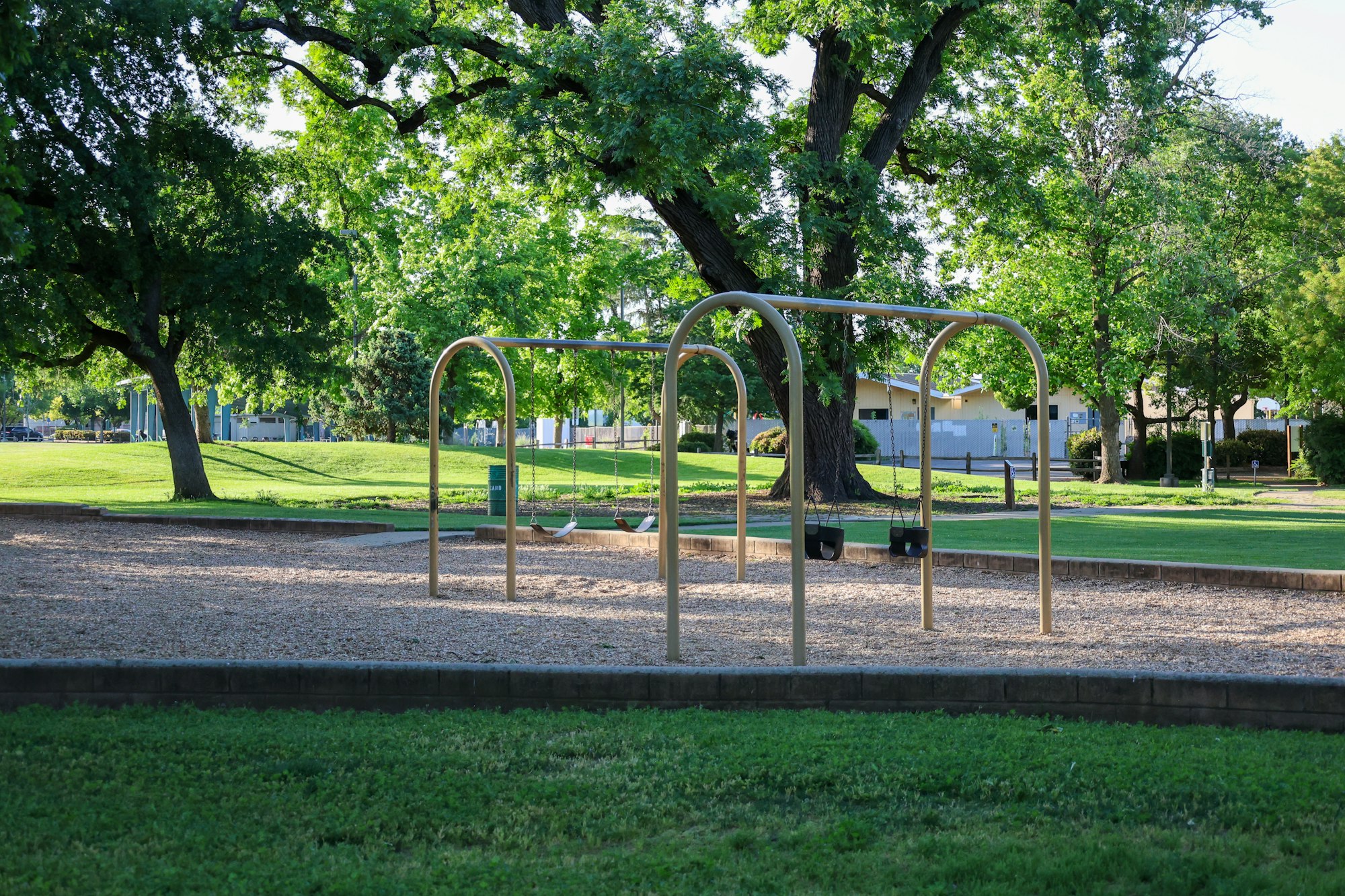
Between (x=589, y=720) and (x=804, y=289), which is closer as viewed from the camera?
→ (x=589, y=720)

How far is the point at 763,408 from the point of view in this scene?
191 feet

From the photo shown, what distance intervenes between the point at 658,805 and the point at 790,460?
3.12m

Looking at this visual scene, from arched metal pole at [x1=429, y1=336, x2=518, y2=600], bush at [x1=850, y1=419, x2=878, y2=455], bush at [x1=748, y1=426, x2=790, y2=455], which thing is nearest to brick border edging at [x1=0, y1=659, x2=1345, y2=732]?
arched metal pole at [x1=429, y1=336, x2=518, y2=600]

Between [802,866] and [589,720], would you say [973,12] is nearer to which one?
[589,720]

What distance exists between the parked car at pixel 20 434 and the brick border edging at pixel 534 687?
85574mm

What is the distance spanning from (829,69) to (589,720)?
62.0 ft

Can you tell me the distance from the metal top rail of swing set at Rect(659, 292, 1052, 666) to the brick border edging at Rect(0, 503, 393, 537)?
10.1 metres

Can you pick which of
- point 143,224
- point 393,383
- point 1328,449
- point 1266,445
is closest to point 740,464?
point 143,224

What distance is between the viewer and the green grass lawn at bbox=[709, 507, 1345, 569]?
1318 cm

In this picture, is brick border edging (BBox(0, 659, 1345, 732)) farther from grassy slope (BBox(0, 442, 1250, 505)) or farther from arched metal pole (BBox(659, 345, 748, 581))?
grassy slope (BBox(0, 442, 1250, 505))

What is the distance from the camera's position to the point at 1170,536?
16359mm

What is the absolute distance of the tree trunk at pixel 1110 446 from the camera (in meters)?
34.3

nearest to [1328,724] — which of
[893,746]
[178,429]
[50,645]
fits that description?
[893,746]

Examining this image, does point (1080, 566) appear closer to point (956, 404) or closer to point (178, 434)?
point (178, 434)
